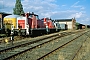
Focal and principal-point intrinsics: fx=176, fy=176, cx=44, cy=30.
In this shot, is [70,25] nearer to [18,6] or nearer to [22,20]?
[18,6]

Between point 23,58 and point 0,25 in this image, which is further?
point 0,25

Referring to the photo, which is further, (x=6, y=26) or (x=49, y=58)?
(x=6, y=26)

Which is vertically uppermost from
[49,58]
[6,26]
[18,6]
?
[18,6]

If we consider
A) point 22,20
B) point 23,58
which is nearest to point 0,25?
point 22,20

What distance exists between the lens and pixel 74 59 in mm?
8266

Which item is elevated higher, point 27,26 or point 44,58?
point 27,26

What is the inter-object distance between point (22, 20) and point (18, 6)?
69447 millimetres

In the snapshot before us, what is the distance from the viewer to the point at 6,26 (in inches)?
826

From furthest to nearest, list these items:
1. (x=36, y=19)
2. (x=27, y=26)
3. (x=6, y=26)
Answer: (x=36, y=19) → (x=6, y=26) → (x=27, y=26)

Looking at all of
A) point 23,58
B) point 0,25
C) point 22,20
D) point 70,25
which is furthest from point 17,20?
point 70,25

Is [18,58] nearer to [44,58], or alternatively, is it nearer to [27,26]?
[44,58]

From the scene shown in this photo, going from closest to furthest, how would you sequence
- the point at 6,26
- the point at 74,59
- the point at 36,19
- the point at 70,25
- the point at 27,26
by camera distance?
the point at 74,59 → the point at 27,26 → the point at 6,26 → the point at 36,19 → the point at 70,25

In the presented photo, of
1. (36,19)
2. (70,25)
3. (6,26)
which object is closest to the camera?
(6,26)

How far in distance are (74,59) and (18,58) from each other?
2.67 m
